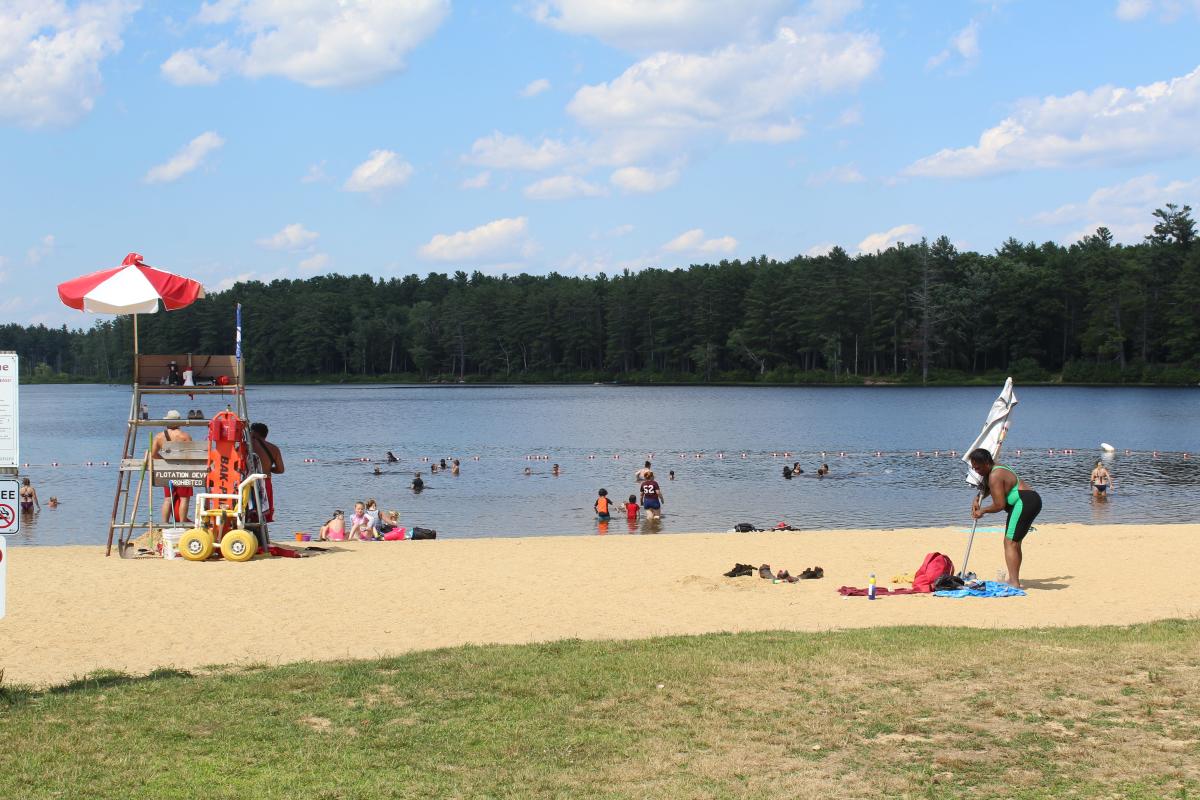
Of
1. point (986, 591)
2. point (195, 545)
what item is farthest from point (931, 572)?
point (195, 545)

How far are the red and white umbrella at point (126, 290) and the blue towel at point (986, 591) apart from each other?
1047cm

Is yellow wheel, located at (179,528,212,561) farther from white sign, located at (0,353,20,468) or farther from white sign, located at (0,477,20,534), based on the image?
white sign, located at (0,353,20,468)

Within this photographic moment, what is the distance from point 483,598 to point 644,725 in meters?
6.45

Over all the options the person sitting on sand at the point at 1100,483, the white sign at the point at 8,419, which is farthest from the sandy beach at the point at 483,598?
the person sitting on sand at the point at 1100,483

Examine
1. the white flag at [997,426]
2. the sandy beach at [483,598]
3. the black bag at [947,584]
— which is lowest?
the sandy beach at [483,598]

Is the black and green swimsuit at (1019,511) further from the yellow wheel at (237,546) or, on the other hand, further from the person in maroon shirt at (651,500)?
the person in maroon shirt at (651,500)

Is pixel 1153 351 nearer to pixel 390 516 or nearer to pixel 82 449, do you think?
pixel 82 449

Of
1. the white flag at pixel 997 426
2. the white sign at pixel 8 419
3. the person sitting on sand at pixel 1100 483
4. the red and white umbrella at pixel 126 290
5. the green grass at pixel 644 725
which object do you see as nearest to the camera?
the green grass at pixel 644 725

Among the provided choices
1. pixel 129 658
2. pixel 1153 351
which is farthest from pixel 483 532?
pixel 1153 351

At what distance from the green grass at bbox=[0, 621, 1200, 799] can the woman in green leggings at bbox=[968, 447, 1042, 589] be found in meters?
4.02

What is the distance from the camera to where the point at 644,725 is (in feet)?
24.0

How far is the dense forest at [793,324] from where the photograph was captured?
102m

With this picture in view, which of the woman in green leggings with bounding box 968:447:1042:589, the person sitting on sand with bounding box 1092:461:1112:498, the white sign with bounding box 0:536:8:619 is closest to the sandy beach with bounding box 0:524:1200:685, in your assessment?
the woman in green leggings with bounding box 968:447:1042:589

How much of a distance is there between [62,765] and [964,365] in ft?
367
